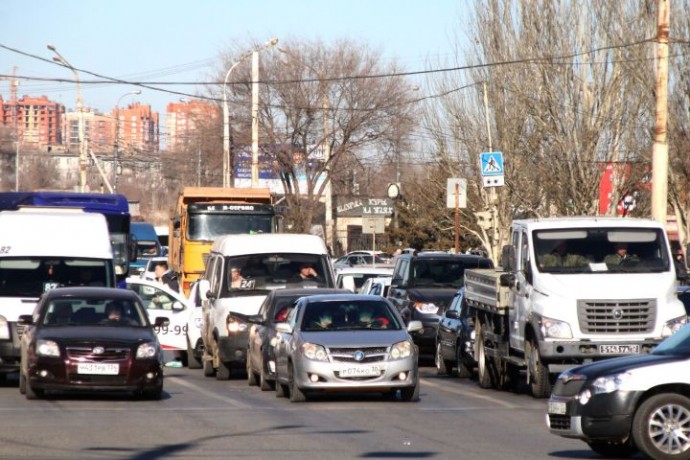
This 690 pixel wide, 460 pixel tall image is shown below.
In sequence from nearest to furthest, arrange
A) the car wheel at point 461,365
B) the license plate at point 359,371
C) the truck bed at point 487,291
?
1. the license plate at point 359,371
2. the truck bed at point 487,291
3. the car wheel at point 461,365

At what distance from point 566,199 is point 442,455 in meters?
34.4

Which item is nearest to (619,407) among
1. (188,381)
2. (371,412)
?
(371,412)

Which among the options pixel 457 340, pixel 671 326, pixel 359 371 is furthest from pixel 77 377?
pixel 457 340

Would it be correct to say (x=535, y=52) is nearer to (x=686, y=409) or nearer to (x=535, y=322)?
(x=535, y=322)

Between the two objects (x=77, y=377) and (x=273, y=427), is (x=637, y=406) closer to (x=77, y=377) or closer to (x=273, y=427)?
(x=273, y=427)

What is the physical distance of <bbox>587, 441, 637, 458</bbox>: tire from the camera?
41.0 feet

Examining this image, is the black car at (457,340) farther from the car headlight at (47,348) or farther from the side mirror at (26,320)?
the car headlight at (47,348)

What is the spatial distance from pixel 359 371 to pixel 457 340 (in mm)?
6345

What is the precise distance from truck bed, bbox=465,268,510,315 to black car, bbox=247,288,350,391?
2.21 metres

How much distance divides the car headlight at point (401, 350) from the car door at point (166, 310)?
909 cm

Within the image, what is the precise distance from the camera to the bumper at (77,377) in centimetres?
1784

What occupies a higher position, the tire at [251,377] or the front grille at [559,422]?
the front grille at [559,422]

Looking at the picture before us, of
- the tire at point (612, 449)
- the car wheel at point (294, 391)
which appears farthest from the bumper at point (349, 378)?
the tire at point (612, 449)

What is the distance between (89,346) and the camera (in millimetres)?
17969
